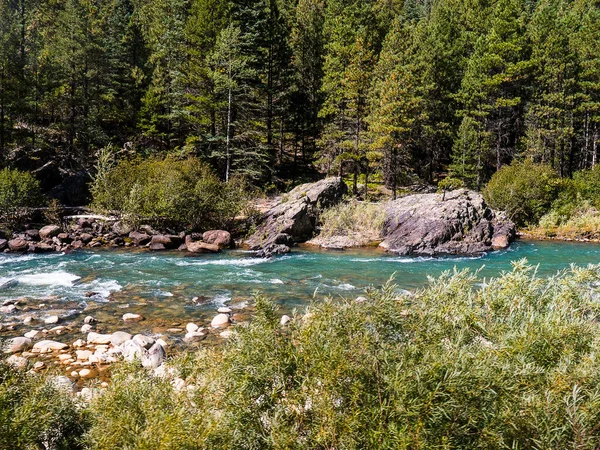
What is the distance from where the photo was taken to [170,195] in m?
26.8

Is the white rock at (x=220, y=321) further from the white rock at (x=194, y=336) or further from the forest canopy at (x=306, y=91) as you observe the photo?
the forest canopy at (x=306, y=91)

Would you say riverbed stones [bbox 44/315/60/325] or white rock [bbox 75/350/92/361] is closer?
white rock [bbox 75/350/92/361]

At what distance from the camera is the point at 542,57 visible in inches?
1667

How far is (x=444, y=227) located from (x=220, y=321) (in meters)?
17.5

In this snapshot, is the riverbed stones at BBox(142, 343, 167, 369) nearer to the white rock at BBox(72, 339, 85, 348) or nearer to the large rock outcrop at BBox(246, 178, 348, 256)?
the white rock at BBox(72, 339, 85, 348)

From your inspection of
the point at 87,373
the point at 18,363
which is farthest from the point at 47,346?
the point at 18,363

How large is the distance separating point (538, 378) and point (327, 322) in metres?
2.49

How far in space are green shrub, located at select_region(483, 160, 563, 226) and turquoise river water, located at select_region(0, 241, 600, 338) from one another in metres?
6.88

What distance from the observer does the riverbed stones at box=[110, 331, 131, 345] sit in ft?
38.3

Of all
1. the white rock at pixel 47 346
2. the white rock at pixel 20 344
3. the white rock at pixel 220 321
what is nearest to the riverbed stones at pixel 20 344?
the white rock at pixel 20 344

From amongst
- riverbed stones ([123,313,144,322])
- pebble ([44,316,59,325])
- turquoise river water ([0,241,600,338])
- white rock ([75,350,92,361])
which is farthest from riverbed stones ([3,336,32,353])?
riverbed stones ([123,313,144,322])

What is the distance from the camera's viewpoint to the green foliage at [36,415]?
4.73 metres

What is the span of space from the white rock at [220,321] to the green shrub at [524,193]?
88.7ft

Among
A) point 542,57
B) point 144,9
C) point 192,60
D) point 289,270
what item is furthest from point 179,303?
point 144,9
